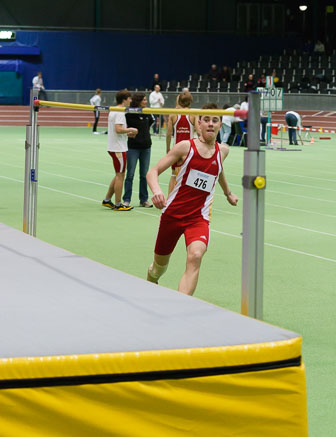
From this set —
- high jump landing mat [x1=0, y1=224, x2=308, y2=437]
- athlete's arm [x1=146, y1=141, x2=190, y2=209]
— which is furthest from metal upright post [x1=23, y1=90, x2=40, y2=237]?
high jump landing mat [x1=0, y1=224, x2=308, y2=437]

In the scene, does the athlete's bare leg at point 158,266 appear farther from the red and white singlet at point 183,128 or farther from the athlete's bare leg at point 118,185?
the red and white singlet at point 183,128

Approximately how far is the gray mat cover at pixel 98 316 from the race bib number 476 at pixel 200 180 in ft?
3.49

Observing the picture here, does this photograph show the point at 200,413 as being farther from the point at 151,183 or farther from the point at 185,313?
the point at 151,183

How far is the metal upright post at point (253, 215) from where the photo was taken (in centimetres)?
540

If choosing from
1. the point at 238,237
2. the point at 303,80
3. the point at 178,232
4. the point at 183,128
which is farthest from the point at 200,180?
the point at 303,80

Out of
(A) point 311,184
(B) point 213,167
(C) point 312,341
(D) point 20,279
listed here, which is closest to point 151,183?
(B) point 213,167

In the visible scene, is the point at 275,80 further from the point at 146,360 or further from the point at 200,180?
the point at 146,360

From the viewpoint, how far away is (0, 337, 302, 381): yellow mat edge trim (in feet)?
14.0

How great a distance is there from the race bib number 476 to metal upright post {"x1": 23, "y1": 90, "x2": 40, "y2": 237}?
2.31 m

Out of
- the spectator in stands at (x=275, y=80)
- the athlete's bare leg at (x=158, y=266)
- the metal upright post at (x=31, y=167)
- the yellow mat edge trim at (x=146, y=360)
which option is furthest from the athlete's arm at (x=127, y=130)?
the spectator in stands at (x=275, y=80)

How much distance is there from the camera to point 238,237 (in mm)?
12289

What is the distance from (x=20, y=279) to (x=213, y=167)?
190cm

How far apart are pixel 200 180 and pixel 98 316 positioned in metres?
2.37

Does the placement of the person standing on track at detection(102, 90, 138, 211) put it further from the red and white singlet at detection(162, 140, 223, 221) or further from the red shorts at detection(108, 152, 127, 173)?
the red and white singlet at detection(162, 140, 223, 221)
